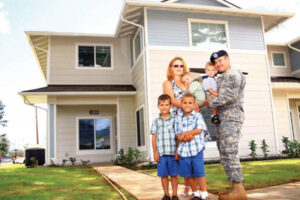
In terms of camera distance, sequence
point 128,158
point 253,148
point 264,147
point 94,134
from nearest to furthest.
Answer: point 128,158 < point 253,148 < point 264,147 < point 94,134

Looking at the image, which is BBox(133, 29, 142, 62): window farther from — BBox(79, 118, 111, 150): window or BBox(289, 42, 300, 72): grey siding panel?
BBox(289, 42, 300, 72): grey siding panel

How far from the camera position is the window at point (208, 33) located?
1112 cm

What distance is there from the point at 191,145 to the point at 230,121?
53cm

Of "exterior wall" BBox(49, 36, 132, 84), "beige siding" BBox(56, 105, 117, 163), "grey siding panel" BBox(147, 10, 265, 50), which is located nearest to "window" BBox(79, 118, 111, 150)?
"beige siding" BBox(56, 105, 117, 163)

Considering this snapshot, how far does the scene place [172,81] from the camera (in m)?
3.64

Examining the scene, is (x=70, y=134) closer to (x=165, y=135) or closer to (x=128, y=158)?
(x=128, y=158)

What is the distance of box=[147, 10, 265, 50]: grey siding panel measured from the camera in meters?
10.6

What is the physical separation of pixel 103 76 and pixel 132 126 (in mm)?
2495

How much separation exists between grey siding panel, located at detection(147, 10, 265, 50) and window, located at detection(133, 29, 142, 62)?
0.83 metres

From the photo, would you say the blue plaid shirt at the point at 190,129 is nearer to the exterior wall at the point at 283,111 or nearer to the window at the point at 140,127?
the window at the point at 140,127

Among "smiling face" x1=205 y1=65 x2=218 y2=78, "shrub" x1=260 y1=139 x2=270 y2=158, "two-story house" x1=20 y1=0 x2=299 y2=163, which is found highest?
"two-story house" x1=20 y1=0 x2=299 y2=163

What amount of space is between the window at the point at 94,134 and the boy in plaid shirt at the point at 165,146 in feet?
33.6

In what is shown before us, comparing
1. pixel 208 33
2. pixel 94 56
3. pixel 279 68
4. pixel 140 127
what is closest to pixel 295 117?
pixel 279 68

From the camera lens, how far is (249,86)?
1138 centimetres
